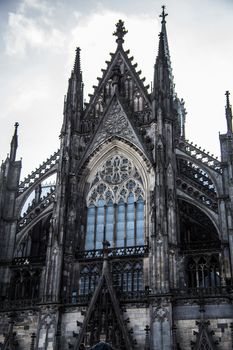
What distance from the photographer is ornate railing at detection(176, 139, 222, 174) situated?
1256 inches

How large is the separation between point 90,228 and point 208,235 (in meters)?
6.81

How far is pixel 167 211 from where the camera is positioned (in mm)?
29922

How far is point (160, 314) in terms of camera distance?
26812 mm

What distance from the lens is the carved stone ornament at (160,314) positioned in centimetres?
2666

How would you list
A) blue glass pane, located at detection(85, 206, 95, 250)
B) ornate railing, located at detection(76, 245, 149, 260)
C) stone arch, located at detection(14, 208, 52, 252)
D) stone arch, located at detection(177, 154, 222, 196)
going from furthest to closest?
stone arch, located at detection(14, 208, 52, 252) < blue glass pane, located at detection(85, 206, 95, 250) < stone arch, located at detection(177, 154, 222, 196) < ornate railing, located at detection(76, 245, 149, 260)

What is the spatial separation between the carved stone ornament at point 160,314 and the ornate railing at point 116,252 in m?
3.61

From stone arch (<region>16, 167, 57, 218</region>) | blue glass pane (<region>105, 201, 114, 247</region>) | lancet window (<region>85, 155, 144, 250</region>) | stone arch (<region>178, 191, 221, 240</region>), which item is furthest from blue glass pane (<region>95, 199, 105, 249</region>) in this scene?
stone arch (<region>178, 191, 221, 240</region>)

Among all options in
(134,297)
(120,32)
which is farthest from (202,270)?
(120,32)

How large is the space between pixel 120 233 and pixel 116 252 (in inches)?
56.1

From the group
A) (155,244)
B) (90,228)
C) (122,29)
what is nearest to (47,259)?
(90,228)

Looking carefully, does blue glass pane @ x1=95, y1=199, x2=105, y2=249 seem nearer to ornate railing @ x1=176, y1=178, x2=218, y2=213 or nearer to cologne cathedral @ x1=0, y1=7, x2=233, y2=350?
cologne cathedral @ x1=0, y1=7, x2=233, y2=350

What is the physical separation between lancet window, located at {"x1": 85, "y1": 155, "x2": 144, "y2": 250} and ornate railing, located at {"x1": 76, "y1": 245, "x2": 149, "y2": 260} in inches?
25.0

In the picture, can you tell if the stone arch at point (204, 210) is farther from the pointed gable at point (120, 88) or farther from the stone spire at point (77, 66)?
the stone spire at point (77, 66)

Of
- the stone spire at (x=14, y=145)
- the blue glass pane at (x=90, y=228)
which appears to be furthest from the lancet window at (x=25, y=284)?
the stone spire at (x=14, y=145)
